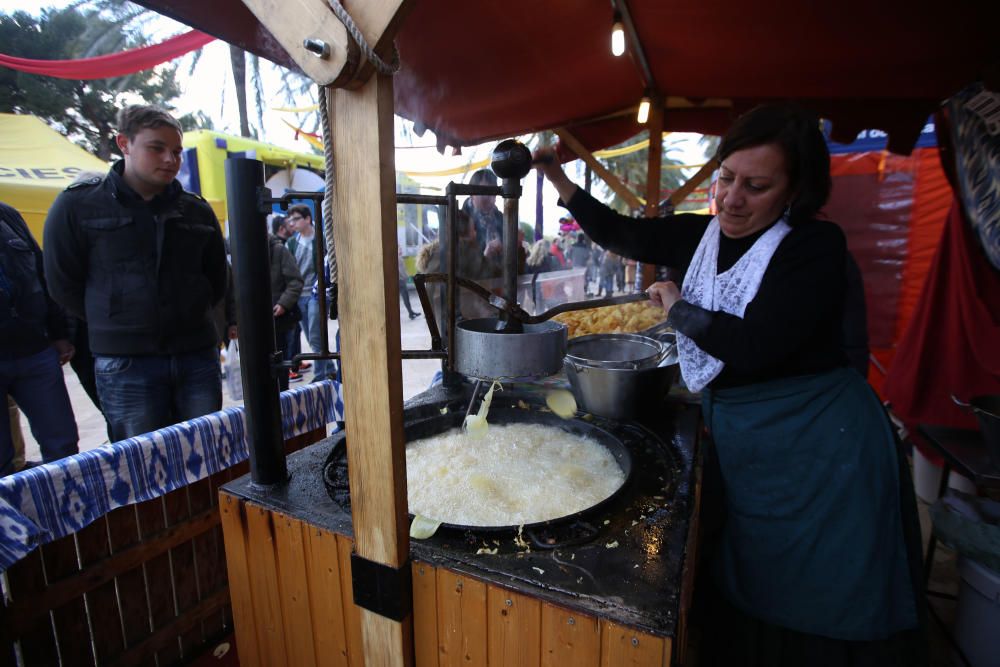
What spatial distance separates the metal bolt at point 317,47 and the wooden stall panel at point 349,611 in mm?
1035

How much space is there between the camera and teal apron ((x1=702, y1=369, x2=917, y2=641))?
1522mm

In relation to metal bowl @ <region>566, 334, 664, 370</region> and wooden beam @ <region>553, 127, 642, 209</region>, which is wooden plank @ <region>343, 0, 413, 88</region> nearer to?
metal bowl @ <region>566, 334, 664, 370</region>

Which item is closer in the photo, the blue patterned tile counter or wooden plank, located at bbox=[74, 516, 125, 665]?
the blue patterned tile counter

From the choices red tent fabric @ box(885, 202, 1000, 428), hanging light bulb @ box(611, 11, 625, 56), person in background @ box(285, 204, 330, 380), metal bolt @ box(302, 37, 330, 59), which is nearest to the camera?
metal bolt @ box(302, 37, 330, 59)

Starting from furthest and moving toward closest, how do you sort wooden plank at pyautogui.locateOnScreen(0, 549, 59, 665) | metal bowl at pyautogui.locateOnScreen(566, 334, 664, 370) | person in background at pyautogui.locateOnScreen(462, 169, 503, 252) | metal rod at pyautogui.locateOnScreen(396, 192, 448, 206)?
person in background at pyautogui.locateOnScreen(462, 169, 503, 252) < metal bowl at pyautogui.locateOnScreen(566, 334, 664, 370) < wooden plank at pyautogui.locateOnScreen(0, 549, 59, 665) < metal rod at pyautogui.locateOnScreen(396, 192, 448, 206)

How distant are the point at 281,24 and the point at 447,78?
2375 millimetres

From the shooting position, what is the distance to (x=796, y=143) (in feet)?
4.62

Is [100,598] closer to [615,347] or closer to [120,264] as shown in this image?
[120,264]

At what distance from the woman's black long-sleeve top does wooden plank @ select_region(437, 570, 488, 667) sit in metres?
0.94

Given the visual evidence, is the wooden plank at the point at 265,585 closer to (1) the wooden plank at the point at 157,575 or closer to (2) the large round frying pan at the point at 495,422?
(2) the large round frying pan at the point at 495,422

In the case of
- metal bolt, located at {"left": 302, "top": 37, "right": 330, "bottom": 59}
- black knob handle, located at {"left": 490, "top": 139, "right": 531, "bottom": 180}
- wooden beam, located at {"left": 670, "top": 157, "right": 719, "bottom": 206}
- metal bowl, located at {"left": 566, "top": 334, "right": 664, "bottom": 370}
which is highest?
wooden beam, located at {"left": 670, "top": 157, "right": 719, "bottom": 206}

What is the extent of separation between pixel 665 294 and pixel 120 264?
2469mm

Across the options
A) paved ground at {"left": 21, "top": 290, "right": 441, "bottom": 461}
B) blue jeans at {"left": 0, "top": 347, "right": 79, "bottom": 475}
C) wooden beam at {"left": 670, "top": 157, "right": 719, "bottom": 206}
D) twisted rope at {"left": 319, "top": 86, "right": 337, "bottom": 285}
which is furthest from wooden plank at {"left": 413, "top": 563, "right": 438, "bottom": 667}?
wooden beam at {"left": 670, "top": 157, "right": 719, "bottom": 206}

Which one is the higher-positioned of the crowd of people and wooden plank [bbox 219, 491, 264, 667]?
the crowd of people
